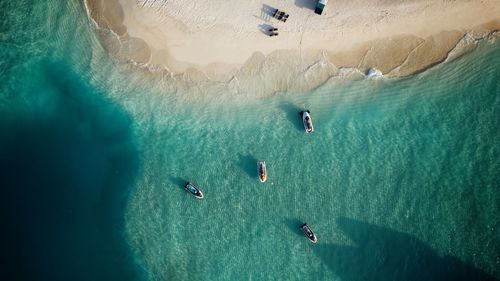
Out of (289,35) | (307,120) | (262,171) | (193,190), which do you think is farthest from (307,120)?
(193,190)

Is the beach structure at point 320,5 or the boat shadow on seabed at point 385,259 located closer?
the beach structure at point 320,5

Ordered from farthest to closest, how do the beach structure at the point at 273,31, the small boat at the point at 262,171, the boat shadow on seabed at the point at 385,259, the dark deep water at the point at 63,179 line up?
the dark deep water at the point at 63,179, the small boat at the point at 262,171, the beach structure at the point at 273,31, the boat shadow on seabed at the point at 385,259

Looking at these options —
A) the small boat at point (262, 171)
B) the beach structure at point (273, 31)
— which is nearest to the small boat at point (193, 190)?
the small boat at point (262, 171)

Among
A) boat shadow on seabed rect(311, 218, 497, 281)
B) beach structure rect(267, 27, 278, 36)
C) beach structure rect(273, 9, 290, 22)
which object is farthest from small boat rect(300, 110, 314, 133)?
boat shadow on seabed rect(311, 218, 497, 281)

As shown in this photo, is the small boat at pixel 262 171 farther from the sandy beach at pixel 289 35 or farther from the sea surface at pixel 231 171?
the sandy beach at pixel 289 35

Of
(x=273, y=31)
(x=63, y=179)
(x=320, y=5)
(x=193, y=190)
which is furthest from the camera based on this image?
(x=63, y=179)

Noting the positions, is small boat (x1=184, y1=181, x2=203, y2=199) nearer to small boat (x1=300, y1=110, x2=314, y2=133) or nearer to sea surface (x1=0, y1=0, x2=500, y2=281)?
sea surface (x1=0, y1=0, x2=500, y2=281)

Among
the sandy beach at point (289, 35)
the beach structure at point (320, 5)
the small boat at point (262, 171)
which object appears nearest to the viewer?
the beach structure at point (320, 5)

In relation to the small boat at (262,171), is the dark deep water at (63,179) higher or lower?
lower

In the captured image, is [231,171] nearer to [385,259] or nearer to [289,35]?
[289,35]
